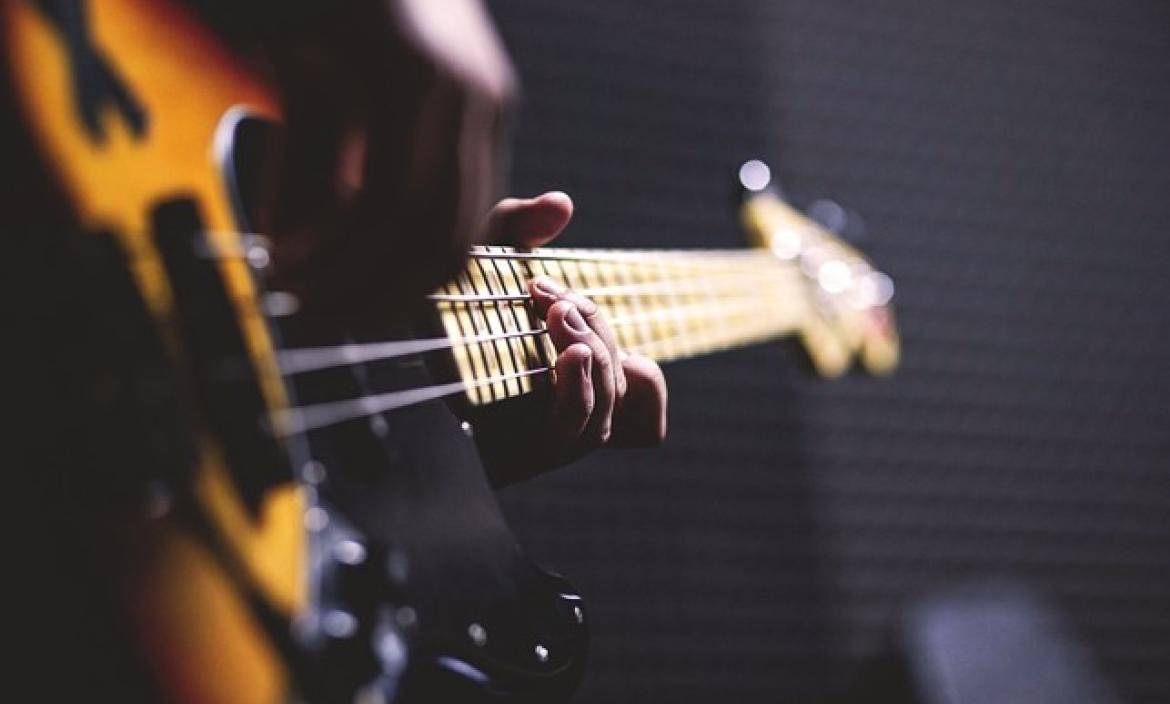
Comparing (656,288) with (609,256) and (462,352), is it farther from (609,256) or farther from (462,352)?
(462,352)

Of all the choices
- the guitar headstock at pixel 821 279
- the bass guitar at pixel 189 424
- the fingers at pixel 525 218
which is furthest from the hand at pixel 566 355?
the guitar headstock at pixel 821 279

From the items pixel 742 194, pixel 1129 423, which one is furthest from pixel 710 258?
pixel 1129 423

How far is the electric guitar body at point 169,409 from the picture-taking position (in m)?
0.38

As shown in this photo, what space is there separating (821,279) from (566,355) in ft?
2.56

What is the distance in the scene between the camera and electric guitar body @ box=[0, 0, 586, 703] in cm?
A: 38

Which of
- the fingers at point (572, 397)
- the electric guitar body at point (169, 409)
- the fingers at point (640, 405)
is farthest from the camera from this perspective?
the fingers at point (640, 405)

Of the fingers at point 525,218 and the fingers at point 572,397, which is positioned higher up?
the fingers at point 525,218

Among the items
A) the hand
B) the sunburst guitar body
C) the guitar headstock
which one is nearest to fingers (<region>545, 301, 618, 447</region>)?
the hand

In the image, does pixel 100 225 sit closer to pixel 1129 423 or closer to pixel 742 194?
pixel 742 194

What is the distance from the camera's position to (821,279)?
135 cm

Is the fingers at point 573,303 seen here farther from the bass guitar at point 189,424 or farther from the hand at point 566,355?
the bass guitar at point 189,424

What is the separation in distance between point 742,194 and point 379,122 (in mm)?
1024

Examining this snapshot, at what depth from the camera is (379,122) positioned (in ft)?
1.23

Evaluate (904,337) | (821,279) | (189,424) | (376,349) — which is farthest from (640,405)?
(904,337)
